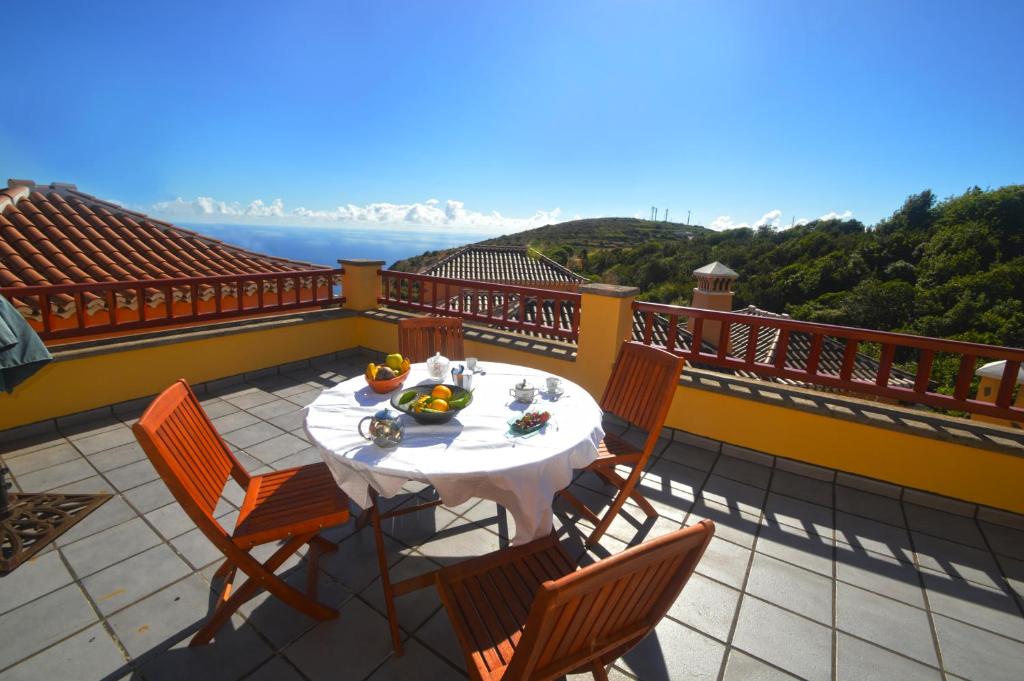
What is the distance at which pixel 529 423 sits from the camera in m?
1.88

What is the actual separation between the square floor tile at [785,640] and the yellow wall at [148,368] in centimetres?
492

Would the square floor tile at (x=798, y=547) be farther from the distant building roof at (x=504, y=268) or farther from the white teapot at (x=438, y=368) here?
the distant building roof at (x=504, y=268)

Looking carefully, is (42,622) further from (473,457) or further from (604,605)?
(604,605)

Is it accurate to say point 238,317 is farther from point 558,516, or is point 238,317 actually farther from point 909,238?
point 909,238

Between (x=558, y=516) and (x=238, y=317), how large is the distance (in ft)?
14.1

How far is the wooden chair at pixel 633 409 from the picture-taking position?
2334mm

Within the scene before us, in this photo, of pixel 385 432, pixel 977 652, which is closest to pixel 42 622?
pixel 385 432

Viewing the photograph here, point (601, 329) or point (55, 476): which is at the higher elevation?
point (601, 329)

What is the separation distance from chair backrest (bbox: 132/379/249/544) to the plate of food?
1.15 meters

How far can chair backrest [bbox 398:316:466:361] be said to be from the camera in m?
3.30

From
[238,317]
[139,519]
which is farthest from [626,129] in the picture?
[139,519]

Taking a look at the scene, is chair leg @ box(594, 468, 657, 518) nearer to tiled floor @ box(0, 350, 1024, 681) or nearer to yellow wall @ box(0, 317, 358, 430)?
tiled floor @ box(0, 350, 1024, 681)

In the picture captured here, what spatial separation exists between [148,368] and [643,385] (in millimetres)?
4441

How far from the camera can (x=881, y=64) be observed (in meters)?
7.99
